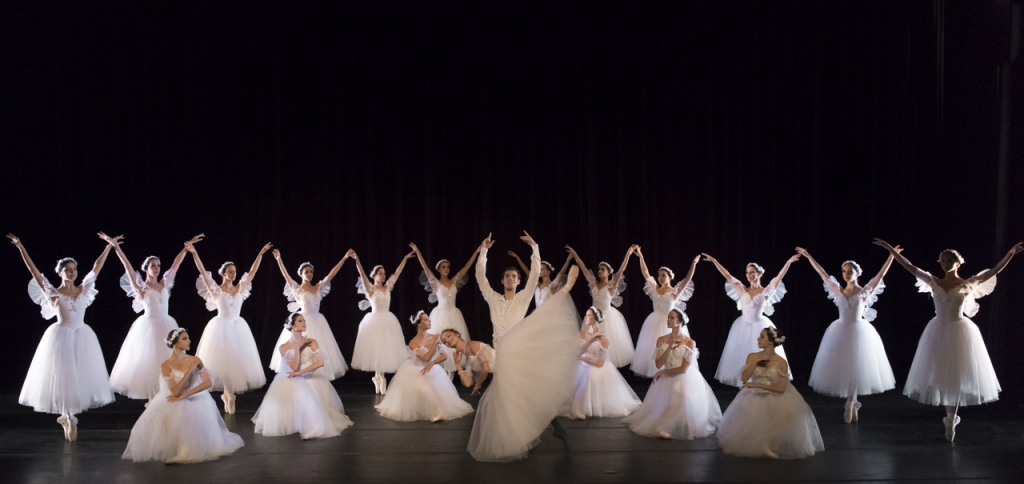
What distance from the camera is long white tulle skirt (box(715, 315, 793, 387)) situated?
544cm

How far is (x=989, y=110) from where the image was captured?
245 inches

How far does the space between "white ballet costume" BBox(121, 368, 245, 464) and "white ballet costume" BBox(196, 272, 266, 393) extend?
1.18 metres

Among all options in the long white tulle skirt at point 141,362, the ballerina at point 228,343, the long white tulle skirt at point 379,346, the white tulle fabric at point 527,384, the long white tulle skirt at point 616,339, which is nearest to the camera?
the white tulle fabric at point 527,384

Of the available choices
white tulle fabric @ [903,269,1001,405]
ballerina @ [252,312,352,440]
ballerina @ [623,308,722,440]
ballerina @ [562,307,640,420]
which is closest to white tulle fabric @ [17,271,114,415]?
ballerina @ [252,312,352,440]

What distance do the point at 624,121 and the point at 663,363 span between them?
3.05m

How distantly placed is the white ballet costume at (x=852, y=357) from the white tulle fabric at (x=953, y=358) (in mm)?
290

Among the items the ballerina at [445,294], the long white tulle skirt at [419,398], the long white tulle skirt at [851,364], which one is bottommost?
the long white tulle skirt at [419,398]

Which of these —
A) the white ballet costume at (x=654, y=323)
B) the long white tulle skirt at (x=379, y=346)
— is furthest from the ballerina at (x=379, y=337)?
the white ballet costume at (x=654, y=323)

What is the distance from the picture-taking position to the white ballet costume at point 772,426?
152 inches

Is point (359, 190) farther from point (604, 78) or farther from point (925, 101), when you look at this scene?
point (925, 101)

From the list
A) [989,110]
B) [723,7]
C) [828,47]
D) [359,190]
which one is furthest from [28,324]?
[989,110]

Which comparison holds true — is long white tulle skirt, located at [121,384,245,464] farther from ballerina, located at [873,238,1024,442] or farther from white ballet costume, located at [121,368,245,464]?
ballerina, located at [873,238,1024,442]

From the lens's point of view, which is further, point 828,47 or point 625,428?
point 828,47

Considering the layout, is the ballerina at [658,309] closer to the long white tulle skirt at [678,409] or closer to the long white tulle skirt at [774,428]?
the long white tulle skirt at [678,409]
